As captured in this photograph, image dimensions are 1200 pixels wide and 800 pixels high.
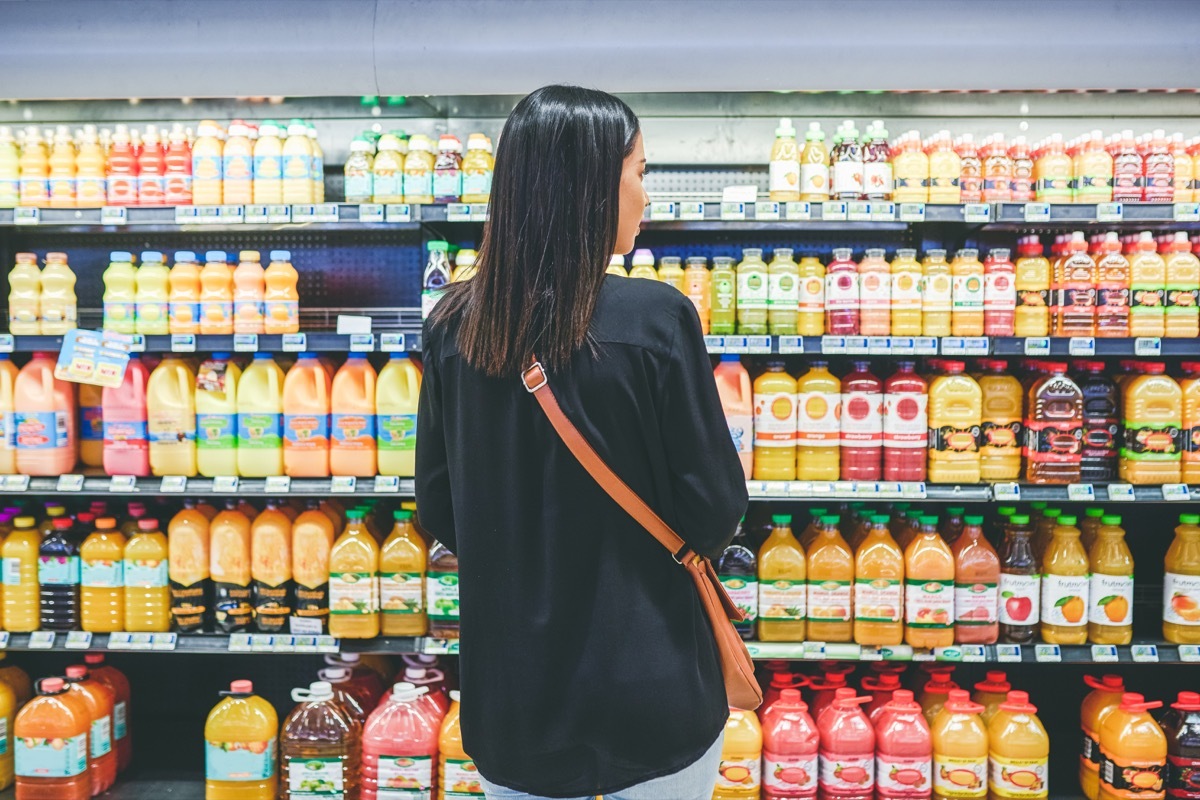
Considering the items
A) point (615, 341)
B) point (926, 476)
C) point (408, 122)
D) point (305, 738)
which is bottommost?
point (305, 738)

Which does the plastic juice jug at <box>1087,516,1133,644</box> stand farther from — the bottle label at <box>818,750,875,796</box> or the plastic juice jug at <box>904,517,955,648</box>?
the bottle label at <box>818,750,875,796</box>

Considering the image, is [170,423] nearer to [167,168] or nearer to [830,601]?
[167,168]

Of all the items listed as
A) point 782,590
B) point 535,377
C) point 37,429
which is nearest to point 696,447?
point 535,377

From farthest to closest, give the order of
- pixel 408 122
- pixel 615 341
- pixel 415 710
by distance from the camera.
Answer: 1. pixel 408 122
2. pixel 415 710
3. pixel 615 341

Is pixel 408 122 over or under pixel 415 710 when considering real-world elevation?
over

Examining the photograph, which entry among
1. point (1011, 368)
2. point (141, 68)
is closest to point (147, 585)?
point (141, 68)

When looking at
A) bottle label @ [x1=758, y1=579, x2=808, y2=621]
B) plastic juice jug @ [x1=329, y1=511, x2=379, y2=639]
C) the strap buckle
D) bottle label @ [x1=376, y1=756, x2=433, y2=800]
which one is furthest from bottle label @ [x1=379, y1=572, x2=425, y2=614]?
the strap buckle

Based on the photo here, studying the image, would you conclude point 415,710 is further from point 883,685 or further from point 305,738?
point 883,685

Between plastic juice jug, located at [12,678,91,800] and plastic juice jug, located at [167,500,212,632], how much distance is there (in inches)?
18.2

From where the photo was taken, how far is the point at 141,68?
3.33 m

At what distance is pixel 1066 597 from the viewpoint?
318 cm

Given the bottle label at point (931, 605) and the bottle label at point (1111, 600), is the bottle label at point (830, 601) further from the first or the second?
the bottle label at point (1111, 600)

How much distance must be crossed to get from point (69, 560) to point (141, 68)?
1.83 meters

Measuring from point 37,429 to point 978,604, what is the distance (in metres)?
3.44
